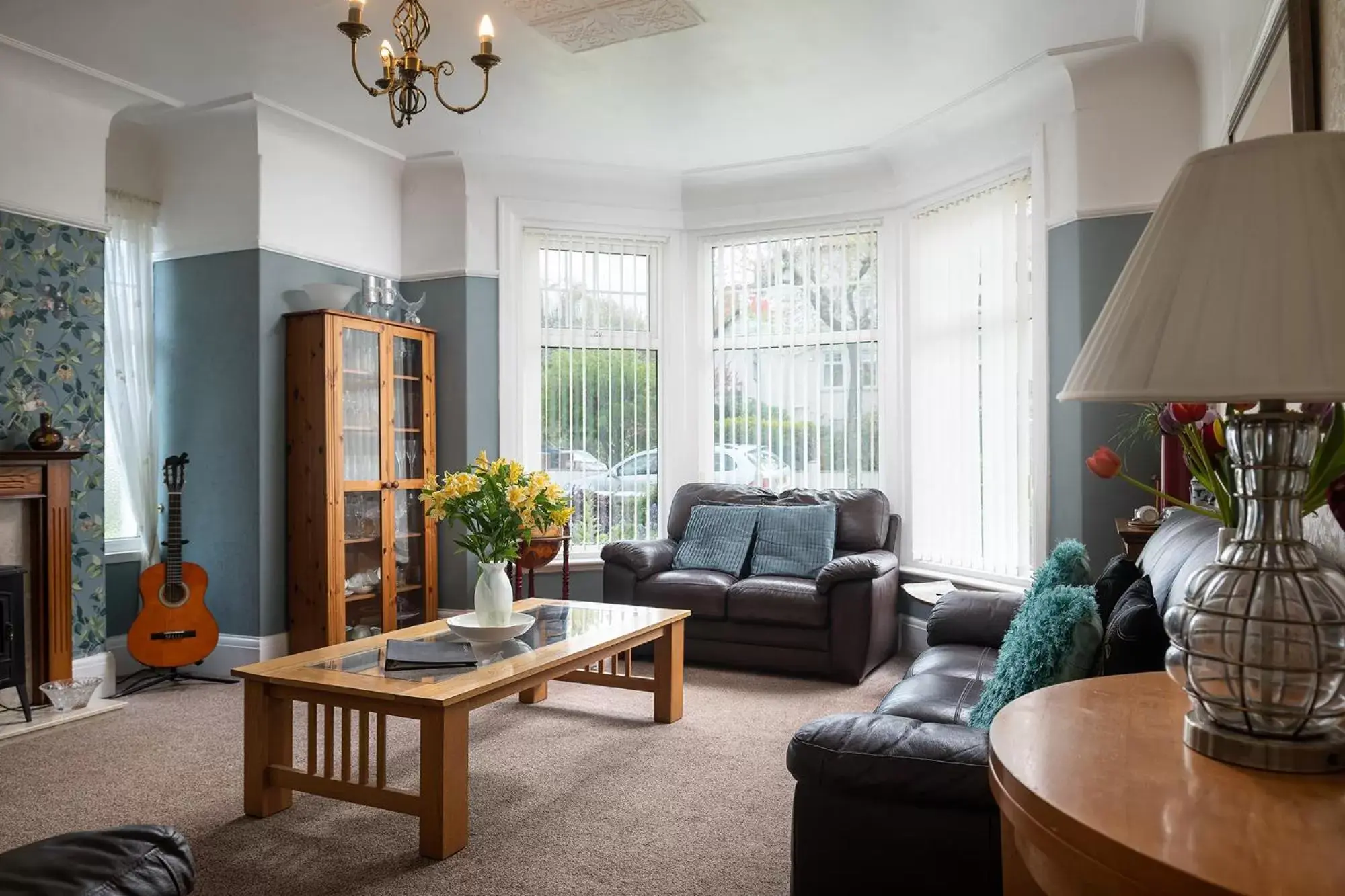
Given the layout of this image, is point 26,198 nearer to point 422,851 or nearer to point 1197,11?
point 422,851

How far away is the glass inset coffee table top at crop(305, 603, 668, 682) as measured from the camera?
2.89 m

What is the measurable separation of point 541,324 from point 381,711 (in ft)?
11.8

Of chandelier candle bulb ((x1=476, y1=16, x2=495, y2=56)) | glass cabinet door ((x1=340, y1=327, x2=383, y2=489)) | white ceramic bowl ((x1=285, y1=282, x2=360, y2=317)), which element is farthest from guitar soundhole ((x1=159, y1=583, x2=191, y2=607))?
chandelier candle bulb ((x1=476, y1=16, x2=495, y2=56))

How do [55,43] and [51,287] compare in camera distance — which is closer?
[55,43]

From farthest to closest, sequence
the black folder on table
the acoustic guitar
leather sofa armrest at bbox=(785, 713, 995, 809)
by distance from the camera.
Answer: the acoustic guitar < the black folder on table < leather sofa armrest at bbox=(785, 713, 995, 809)

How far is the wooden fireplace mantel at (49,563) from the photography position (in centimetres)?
410

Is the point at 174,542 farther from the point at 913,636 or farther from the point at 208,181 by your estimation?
the point at 913,636

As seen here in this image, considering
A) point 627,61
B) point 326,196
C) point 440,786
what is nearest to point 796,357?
point 627,61

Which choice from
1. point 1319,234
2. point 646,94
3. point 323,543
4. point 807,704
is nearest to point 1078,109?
point 646,94

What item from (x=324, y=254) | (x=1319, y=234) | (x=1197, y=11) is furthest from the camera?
(x=324, y=254)

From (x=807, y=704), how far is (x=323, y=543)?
259 cm

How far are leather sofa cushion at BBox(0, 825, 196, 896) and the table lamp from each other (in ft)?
3.91

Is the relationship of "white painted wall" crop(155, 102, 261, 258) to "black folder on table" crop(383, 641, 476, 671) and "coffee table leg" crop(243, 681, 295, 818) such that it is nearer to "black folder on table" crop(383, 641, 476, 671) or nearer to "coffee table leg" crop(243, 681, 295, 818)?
"black folder on table" crop(383, 641, 476, 671)

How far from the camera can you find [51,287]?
432 cm
